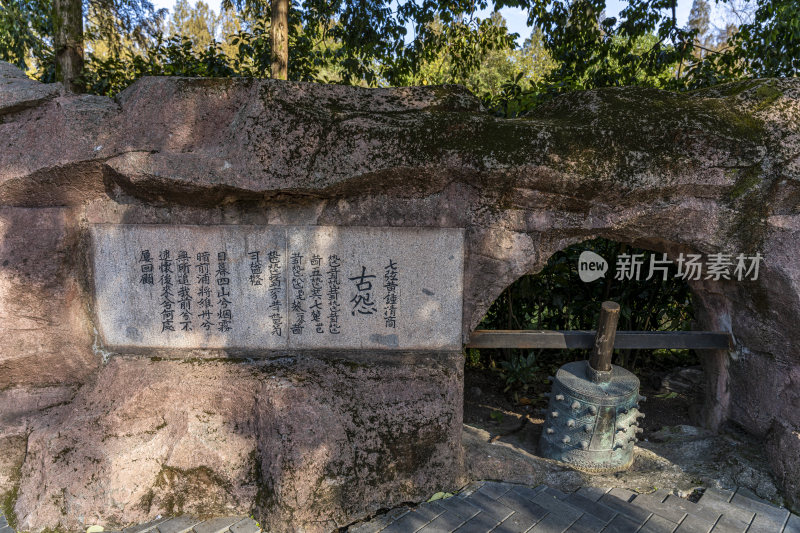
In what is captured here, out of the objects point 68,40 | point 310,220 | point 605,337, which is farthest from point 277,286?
point 68,40

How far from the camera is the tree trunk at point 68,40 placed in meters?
4.97

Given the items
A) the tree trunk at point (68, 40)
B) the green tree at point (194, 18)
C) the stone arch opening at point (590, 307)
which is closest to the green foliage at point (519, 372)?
the stone arch opening at point (590, 307)

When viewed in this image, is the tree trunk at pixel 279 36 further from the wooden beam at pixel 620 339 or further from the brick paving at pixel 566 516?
the brick paving at pixel 566 516

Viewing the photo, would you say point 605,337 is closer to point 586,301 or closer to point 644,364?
point 586,301

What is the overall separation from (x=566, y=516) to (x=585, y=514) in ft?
0.40

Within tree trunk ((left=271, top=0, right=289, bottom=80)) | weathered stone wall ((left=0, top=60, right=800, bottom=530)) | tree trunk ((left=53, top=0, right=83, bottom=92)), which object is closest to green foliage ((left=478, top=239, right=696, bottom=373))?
weathered stone wall ((left=0, top=60, right=800, bottom=530))

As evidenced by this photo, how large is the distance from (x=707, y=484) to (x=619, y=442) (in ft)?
1.86

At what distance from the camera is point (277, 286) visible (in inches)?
122

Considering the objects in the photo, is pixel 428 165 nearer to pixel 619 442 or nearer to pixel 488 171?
pixel 488 171

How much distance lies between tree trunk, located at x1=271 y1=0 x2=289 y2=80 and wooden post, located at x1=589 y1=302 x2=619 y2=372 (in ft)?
14.4

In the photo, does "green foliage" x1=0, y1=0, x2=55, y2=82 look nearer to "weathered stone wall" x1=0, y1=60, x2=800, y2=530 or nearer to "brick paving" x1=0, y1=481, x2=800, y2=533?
"weathered stone wall" x1=0, y1=60, x2=800, y2=530

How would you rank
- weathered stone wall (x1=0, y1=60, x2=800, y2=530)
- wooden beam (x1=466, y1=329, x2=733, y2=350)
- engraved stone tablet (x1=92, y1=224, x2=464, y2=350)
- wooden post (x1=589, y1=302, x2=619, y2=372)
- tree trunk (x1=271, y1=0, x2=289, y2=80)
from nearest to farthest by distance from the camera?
weathered stone wall (x1=0, y1=60, x2=800, y2=530) → engraved stone tablet (x1=92, y1=224, x2=464, y2=350) → wooden post (x1=589, y1=302, x2=619, y2=372) → wooden beam (x1=466, y1=329, x2=733, y2=350) → tree trunk (x1=271, y1=0, x2=289, y2=80)

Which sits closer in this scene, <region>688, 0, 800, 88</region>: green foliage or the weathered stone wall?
the weathered stone wall

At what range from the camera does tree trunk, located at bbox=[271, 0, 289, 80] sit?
18.3 feet
